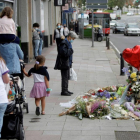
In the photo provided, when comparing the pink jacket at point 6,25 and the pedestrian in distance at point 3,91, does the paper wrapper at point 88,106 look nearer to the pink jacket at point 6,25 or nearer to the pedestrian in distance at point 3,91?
the pink jacket at point 6,25

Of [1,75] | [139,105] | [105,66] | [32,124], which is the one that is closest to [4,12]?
[32,124]

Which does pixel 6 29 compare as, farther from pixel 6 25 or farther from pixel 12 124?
pixel 12 124

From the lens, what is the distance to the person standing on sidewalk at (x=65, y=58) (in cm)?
984

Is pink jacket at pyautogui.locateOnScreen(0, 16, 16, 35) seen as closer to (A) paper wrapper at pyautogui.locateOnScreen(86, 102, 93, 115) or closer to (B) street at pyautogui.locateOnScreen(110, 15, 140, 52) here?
(A) paper wrapper at pyautogui.locateOnScreen(86, 102, 93, 115)

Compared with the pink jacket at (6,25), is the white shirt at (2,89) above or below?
below

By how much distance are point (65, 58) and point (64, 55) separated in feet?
0.55

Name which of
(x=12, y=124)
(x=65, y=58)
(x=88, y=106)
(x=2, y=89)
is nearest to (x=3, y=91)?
(x=2, y=89)

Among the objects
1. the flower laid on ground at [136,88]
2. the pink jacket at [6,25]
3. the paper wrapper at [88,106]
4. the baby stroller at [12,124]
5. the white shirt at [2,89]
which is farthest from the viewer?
the flower laid on ground at [136,88]

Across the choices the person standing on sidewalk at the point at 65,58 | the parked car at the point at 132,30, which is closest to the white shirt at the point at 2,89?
the person standing on sidewalk at the point at 65,58

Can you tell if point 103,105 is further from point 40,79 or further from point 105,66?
point 105,66

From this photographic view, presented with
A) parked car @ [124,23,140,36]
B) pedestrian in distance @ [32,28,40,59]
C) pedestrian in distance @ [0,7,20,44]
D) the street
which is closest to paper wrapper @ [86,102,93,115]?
pedestrian in distance @ [0,7,20,44]

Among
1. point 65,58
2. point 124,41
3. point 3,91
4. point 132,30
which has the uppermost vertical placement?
point 3,91

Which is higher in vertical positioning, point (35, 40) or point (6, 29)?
point (6, 29)

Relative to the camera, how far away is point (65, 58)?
1001cm
